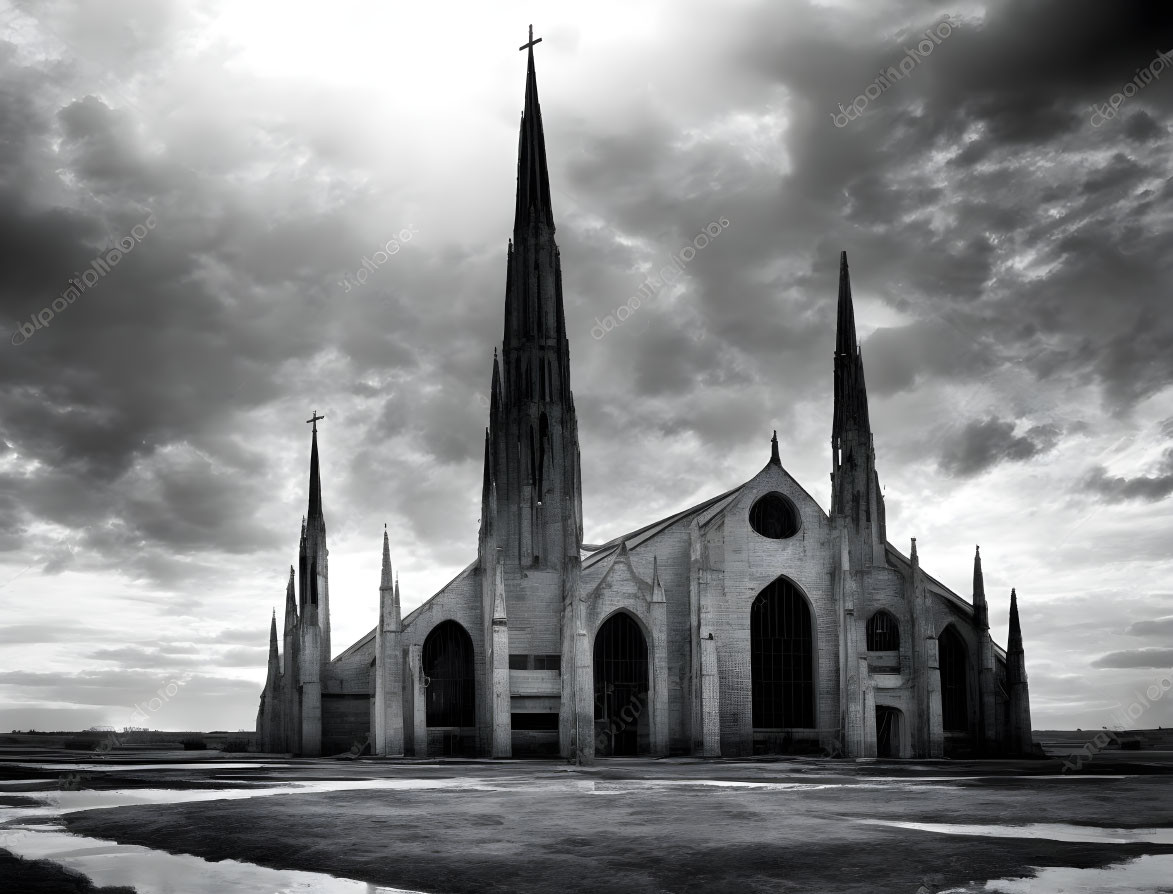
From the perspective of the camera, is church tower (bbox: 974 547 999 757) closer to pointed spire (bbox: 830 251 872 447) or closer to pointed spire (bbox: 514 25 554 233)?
pointed spire (bbox: 830 251 872 447)

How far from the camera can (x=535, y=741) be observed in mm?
59750

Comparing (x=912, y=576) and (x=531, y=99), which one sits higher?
(x=531, y=99)

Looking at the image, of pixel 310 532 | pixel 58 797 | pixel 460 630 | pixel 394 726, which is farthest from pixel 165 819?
pixel 310 532

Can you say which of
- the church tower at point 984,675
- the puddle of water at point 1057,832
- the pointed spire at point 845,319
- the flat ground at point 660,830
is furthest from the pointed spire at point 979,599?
the puddle of water at point 1057,832

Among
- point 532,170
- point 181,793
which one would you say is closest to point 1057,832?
point 181,793

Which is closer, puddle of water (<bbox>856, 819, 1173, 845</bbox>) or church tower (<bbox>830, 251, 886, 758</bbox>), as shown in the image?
puddle of water (<bbox>856, 819, 1173, 845</bbox>)

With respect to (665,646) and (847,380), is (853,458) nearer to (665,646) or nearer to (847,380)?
(847,380)

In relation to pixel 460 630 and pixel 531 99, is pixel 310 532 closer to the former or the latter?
pixel 460 630

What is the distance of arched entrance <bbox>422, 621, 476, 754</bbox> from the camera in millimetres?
61688

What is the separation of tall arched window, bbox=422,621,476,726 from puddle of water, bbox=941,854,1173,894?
4812 centimetres

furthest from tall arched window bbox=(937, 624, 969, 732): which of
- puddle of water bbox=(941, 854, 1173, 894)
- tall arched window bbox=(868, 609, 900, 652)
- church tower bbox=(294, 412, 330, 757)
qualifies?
puddle of water bbox=(941, 854, 1173, 894)

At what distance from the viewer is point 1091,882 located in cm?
1499

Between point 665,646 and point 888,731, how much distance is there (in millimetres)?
13599

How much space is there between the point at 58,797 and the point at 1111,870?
72.7ft
